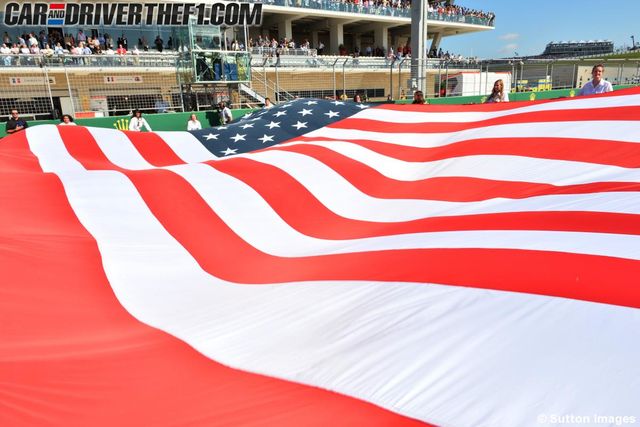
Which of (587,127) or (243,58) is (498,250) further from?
(243,58)

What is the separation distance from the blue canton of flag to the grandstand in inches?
295

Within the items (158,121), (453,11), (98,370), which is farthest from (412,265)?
(453,11)

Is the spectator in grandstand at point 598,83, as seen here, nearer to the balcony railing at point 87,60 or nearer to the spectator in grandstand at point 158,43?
the balcony railing at point 87,60

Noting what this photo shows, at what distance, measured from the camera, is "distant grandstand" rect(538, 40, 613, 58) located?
70312 mm

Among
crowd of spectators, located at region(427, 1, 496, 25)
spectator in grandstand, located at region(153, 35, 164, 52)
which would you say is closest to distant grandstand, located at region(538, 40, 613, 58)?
crowd of spectators, located at region(427, 1, 496, 25)

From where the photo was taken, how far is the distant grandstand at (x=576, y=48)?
231 feet

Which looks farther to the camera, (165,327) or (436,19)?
(436,19)

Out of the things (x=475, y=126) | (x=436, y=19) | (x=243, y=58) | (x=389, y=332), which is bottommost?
(x=389, y=332)

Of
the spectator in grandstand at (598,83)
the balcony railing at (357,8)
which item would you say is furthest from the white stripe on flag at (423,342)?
the balcony railing at (357,8)

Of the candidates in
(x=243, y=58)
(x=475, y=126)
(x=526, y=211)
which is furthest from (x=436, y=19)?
(x=526, y=211)

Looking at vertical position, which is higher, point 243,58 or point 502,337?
point 243,58

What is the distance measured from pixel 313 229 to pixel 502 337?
6.07 ft

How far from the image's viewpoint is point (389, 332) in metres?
1.42

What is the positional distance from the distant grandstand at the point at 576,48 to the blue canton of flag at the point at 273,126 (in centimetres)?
7723
